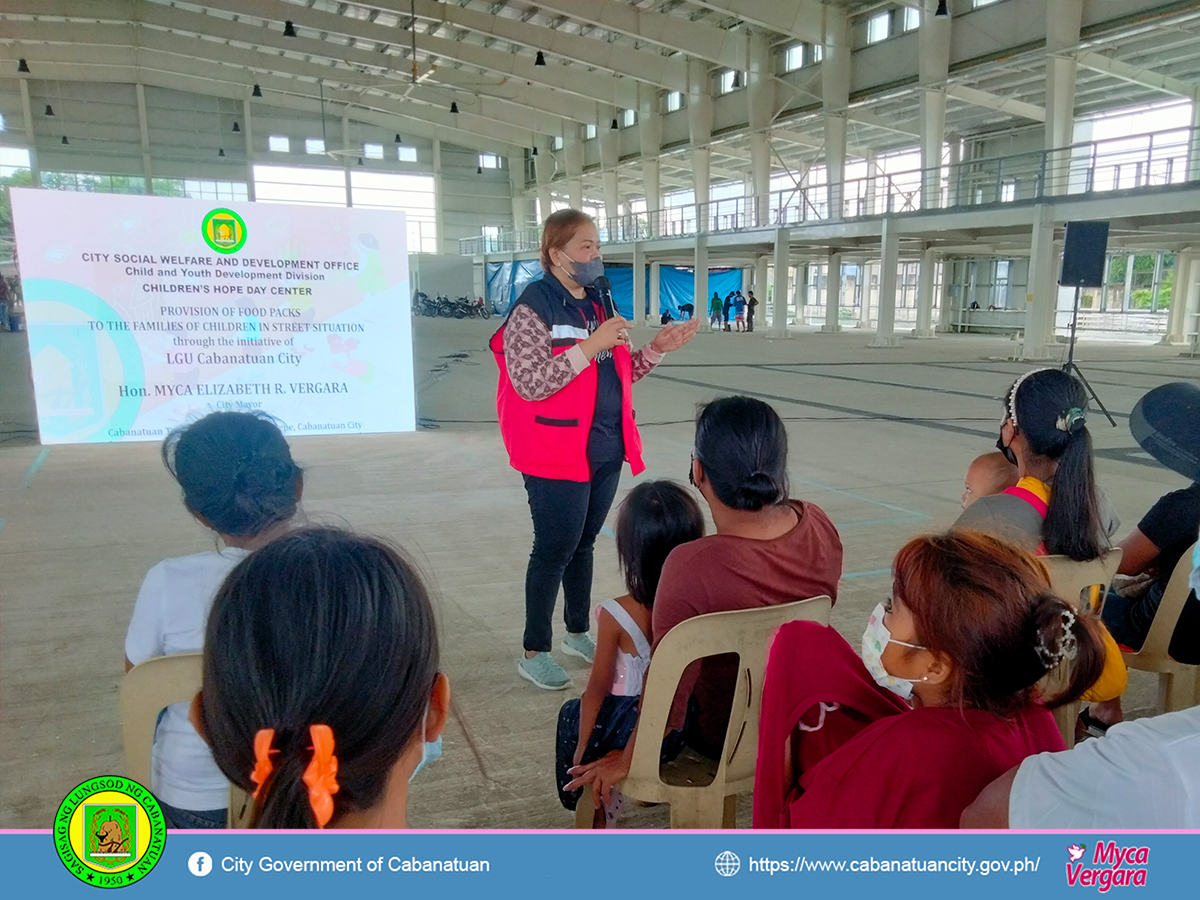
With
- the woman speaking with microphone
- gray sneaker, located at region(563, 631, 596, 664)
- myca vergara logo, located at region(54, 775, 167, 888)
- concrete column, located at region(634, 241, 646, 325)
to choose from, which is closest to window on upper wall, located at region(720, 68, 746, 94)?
concrete column, located at region(634, 241, 646, 325)

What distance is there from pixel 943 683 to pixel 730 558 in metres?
0.46

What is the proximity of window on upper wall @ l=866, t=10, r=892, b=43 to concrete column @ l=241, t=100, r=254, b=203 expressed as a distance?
20620 mm

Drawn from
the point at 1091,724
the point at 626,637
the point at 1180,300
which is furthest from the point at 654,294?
the point at 626,637

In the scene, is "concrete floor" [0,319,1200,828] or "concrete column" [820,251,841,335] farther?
"concrete column" [820,251,841,335]

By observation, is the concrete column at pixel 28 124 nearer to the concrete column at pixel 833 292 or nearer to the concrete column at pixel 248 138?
the concrete column at pixel 248 138

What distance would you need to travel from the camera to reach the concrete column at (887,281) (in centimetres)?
1659

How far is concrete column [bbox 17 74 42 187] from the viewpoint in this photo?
2447 cm

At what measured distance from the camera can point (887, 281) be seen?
16.7 meters

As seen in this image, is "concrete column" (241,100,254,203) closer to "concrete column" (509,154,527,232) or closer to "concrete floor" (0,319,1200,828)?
"concrete column" (509,154,527,232)

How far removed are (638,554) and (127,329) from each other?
182 inches

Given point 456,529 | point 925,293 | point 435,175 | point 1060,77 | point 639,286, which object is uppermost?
point 435,175
